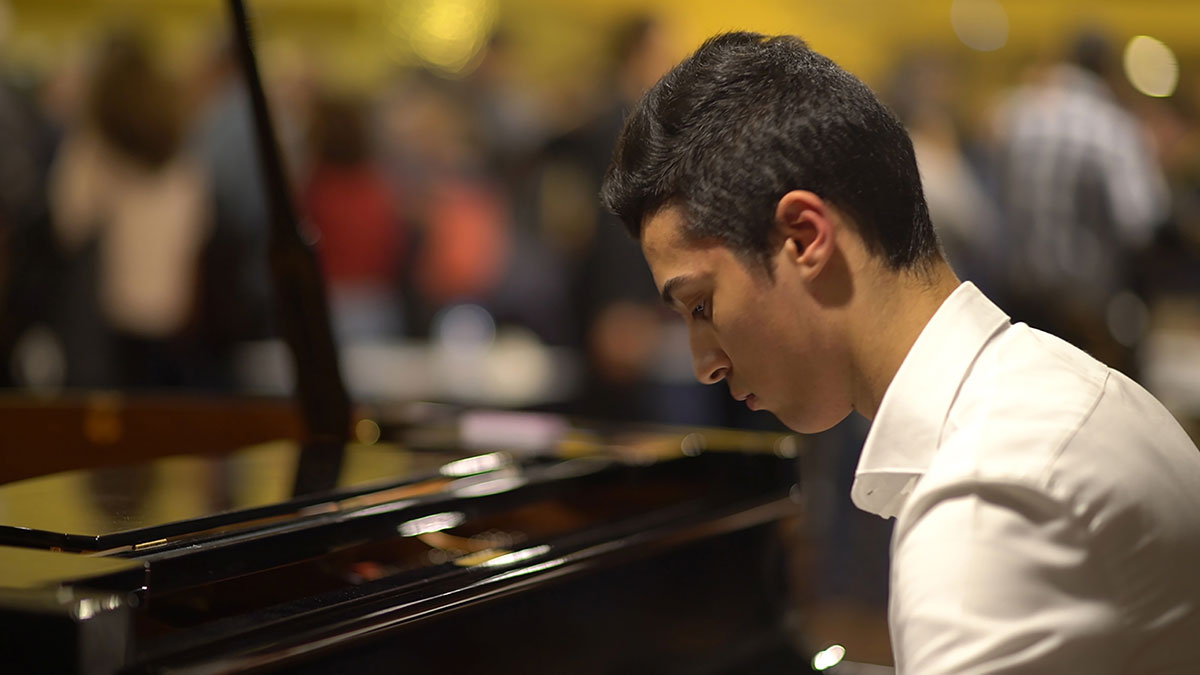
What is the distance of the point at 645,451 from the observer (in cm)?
190

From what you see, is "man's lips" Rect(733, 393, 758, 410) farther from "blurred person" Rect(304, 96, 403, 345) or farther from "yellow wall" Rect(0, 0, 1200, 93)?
"yellow wall" Rect(0, 0, 1200, 93)

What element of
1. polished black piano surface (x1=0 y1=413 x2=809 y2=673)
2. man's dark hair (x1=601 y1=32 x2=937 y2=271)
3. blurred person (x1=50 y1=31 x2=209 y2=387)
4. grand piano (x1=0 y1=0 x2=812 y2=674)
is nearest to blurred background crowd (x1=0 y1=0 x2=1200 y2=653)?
blurred person (x1=50 y1=31 x2=209 y2=387)

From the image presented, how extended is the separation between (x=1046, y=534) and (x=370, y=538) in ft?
2.32

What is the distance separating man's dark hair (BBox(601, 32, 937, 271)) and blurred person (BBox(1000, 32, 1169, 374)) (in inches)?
141

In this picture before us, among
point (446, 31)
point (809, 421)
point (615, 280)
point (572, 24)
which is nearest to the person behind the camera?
point (809, 421)

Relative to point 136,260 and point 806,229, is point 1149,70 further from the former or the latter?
point 806,229

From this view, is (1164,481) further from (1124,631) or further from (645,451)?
(645,451)

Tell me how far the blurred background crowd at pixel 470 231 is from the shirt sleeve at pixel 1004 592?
2.99 m

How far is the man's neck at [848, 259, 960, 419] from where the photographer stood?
1.17 m

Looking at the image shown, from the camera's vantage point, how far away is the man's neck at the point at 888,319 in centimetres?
117

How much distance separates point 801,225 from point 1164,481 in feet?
1.18

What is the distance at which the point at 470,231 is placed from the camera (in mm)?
6000

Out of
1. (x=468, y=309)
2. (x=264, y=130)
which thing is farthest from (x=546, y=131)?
(x=264, y=130)

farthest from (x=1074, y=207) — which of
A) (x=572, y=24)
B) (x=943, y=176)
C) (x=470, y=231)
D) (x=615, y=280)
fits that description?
(x=572, y=24)
